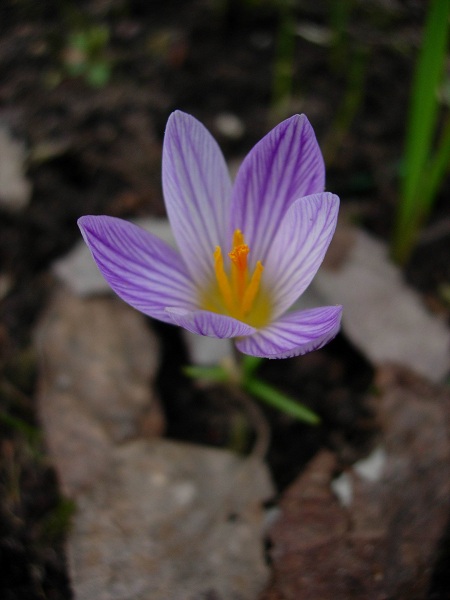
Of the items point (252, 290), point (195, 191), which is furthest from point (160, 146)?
point (252, 290)

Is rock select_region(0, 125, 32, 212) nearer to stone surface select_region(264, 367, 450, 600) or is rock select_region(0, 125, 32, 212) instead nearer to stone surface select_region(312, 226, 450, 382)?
stone surface select_region(312, 226, 450, 382)

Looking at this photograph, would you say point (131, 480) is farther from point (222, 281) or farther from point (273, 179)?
point (273, 179)

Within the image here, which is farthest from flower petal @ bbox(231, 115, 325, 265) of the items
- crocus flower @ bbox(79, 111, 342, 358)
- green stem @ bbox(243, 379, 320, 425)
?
green stem @ bbox(243, 379, 320, 425)

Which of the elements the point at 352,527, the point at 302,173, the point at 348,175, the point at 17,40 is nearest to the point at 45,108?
the point at 17,40

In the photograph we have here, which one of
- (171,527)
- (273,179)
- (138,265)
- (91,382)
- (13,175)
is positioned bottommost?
(171,527)

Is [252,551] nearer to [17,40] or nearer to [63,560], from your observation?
[63,560]

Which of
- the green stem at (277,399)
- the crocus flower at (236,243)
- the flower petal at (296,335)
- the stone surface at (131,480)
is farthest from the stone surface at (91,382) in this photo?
the flower petal at (296,335)

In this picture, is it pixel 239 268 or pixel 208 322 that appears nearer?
pixel 208 322

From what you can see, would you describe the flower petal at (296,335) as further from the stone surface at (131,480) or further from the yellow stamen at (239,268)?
the stone surface at (131,480)
